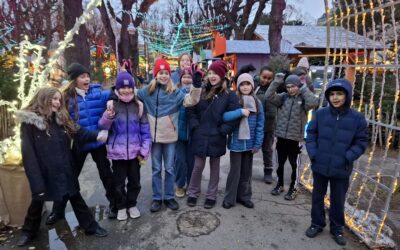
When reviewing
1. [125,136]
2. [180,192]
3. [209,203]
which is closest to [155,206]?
[180,192]

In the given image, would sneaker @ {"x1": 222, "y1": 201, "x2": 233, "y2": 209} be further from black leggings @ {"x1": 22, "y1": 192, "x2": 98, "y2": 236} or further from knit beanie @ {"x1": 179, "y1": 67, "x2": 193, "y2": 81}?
knit beanie @ {"x1": 179, "y1": 67, "x2": 193, "y2": 81}

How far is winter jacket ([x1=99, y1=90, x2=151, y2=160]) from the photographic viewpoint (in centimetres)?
340

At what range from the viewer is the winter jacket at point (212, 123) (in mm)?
3668

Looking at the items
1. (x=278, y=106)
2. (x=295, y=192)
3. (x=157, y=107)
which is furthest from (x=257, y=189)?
(x=157, y=107)

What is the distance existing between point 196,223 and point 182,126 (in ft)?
4.08

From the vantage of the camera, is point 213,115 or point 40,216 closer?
point 40,216

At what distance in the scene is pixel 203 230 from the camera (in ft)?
11.1

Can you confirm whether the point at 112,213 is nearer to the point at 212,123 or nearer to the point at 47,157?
the point at 47,157

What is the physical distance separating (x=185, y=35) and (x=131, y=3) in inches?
306

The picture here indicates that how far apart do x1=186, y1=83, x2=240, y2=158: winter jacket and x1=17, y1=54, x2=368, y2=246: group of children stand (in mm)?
12

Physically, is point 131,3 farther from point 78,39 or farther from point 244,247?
point 244,247

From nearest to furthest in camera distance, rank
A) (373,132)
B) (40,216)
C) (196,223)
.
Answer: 1. (40,216)
2. (196,223)
3. (373,132)

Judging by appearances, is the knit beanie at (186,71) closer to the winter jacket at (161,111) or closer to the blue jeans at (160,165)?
the winter jacket at (161,111)

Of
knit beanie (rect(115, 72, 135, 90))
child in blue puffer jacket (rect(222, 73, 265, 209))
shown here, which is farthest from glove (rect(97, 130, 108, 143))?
child in blue puffer jacket (rect(222, 73, 265, 209))
